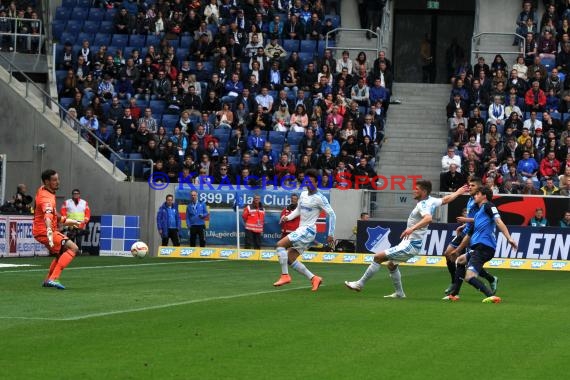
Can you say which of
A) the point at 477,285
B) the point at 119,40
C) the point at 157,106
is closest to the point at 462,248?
the point at 477,285

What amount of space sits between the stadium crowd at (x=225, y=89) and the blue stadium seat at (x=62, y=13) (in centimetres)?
49

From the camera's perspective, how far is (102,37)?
4484 cm

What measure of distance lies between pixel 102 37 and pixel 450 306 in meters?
29.7

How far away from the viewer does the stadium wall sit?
3919 cm

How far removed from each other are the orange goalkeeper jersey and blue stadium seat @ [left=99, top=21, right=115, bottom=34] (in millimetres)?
26772

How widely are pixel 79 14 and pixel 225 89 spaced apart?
8.30 meters

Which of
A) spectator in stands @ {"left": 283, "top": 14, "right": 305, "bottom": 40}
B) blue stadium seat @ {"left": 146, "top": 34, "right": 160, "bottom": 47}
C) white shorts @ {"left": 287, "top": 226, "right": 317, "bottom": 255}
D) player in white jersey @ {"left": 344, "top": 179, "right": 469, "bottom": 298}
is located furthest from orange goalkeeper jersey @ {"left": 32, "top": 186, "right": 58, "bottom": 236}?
blue stadium seat @ {"left": 146, "top": 34, "right": 160, "bottom": 47}

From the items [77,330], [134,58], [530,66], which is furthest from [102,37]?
[77,330]

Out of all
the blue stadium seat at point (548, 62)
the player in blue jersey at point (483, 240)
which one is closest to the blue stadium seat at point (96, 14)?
the blue stadium seat at point (548, 62)

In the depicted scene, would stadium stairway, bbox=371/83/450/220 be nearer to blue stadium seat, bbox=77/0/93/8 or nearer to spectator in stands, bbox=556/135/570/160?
spectator in stands, bbox=556/135/570/160

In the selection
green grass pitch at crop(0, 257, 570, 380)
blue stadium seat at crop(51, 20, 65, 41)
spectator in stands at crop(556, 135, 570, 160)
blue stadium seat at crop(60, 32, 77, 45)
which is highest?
blue stadium seat at crop(51, 20, 65, 41)

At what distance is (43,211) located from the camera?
63.9 feet

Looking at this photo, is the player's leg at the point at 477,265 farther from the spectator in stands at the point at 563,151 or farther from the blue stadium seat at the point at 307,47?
the blue stadium seat at the point at 307,47

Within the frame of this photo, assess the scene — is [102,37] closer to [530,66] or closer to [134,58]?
[134,58]
